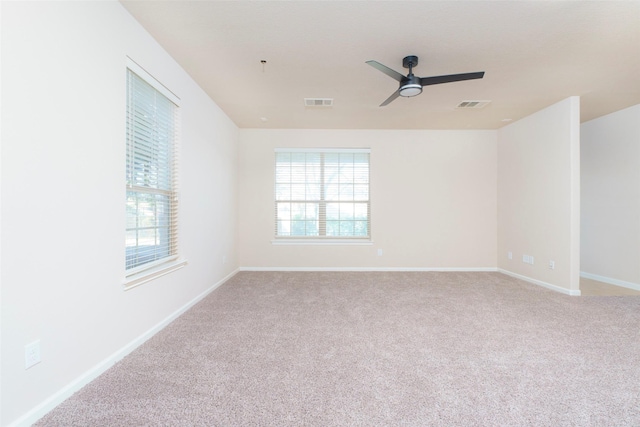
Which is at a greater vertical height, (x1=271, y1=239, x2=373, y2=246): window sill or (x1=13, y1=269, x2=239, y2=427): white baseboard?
(x1=271, y1=239, x2=373, y2=246): window sill

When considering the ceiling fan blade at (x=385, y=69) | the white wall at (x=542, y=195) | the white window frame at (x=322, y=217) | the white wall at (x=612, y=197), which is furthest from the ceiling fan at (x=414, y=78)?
the white wall at (x=612, y=197)

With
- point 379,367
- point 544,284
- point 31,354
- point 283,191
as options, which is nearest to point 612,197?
point 544,284

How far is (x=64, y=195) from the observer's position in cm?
159

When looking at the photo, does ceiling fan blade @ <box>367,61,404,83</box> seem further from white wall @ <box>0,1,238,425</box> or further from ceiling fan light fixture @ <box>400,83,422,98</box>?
white wall @ <box>0,1,238,425</box>

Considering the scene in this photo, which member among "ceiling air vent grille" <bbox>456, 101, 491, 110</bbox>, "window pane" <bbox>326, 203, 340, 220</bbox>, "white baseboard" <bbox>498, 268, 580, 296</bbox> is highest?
"ceiling air vent grille" <bbox>456, 101, 491, 110</bbox>

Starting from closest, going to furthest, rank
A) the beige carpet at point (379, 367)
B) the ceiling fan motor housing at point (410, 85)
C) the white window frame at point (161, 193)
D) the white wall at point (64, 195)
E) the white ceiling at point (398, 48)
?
1. the white wall at point (64, 195)
2. the beige carpet at point (379, 367)
3. the white ceiling at point (398, 48)
4. the white window frame at point (161, 193)
5. the ceiling fan motor housing at point (410, 85)

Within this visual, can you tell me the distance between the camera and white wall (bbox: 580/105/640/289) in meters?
4.03

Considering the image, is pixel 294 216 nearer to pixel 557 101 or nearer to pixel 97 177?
pixel 97 177

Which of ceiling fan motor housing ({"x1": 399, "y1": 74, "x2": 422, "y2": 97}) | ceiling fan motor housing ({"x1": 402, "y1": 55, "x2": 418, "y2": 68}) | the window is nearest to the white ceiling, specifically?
ceiling fan motor housing ({"x1": 402, "y1": 55, "x2": 418, "y2": 68})

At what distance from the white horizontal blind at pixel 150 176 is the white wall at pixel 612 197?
6197 mm

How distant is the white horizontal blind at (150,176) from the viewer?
7.38 feet

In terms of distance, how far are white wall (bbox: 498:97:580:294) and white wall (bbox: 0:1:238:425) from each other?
4.99 m

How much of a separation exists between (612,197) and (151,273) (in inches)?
251

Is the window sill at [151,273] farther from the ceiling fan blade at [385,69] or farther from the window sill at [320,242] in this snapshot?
the ceiling fan blade at [385,69]
